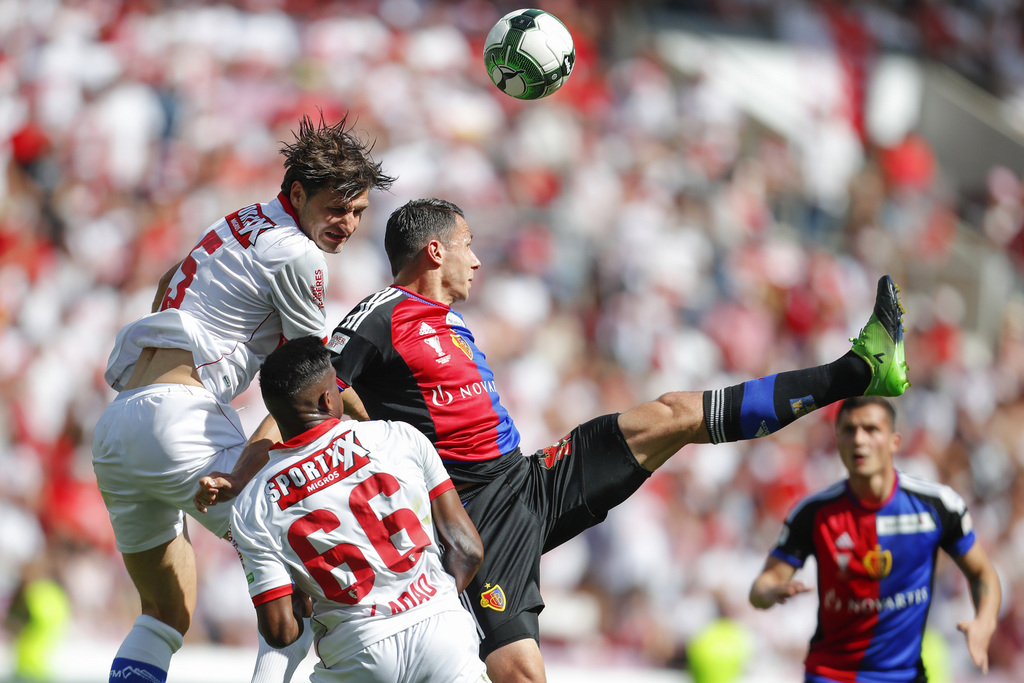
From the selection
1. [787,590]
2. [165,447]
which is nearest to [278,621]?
[165,447]

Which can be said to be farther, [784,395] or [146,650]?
[784,395]

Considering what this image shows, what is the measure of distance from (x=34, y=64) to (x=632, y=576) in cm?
834

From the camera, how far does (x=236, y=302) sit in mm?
4469

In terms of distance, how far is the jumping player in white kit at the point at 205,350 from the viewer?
4328 mm

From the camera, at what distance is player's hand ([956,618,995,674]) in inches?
215

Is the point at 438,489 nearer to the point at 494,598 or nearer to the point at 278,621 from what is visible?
the point at 278,621

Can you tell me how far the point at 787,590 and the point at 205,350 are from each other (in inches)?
116

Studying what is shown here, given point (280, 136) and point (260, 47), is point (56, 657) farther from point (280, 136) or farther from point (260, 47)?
point (260, 47)

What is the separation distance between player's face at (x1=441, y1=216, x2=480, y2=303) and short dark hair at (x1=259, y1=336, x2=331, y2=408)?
50.2 inches

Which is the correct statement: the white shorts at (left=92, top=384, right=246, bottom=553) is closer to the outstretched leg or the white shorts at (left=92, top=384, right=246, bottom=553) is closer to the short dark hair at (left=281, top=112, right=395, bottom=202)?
the short dark hair at (left=281, top=112, right=395, bottom=202)

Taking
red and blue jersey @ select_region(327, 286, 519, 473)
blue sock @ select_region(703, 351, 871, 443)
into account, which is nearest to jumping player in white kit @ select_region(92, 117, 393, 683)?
red and blue jersey @ select_region(327, 286, 519, 473)

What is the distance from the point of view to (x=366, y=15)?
13.4m

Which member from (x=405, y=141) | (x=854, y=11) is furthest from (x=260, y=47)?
(x=854, y=11)

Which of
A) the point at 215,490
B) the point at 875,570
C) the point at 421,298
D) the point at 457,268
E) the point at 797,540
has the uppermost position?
the point at 457,268
